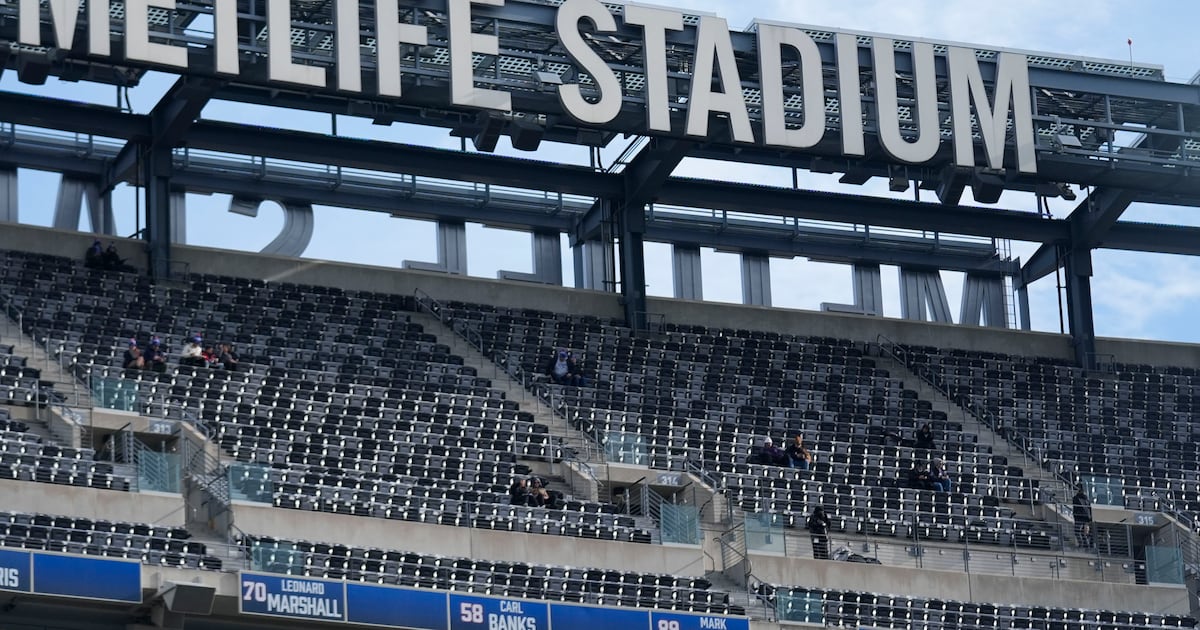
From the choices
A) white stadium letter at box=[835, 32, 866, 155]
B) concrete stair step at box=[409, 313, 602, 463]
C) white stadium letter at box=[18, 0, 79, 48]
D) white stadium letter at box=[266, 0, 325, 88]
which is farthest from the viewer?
white stadium letter at box=[835, 32, 866, 155]

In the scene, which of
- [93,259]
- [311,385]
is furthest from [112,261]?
[311,385]

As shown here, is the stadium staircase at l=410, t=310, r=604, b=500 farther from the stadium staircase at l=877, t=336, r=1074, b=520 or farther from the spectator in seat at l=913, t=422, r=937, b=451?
the stadium staircase at l=877, t=336, r=1074, b=520

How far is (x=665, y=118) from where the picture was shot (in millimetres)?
47750

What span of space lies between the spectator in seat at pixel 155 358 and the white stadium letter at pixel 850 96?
1431 centimetres

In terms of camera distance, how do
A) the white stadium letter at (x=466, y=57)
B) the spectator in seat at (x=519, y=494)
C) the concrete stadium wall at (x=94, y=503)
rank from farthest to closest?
1. the white stadium letter at (x=466, y=57)
2. the spectator in seat at (x=519, y=494)
3. the concrete stadium wall at (x=94, y=503)

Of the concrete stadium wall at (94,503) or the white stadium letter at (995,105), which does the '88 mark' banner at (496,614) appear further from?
the white stadium letter at (995,105)

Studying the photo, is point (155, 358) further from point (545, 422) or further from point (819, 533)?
point (819, 533)

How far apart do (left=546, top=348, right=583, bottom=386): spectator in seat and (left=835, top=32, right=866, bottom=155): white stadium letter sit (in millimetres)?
6972

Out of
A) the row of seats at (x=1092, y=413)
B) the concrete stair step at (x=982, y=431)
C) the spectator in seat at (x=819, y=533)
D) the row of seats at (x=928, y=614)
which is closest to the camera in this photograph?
the row of seats at (x=928, y=614)

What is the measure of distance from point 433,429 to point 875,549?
310 inches

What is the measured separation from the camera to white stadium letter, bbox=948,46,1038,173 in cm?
4997

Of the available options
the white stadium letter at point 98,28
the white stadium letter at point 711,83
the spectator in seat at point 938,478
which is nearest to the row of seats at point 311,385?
the white stadium letter at point 98,28

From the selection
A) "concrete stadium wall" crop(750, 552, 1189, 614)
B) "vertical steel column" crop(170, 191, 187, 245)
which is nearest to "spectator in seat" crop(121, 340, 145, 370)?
"vertical steel column" crop(170, 191, 187, 245)

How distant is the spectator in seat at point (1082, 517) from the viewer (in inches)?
1775
